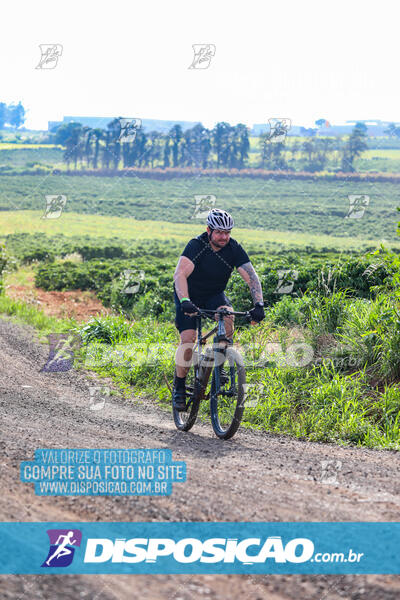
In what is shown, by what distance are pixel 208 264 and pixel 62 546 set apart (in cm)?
348

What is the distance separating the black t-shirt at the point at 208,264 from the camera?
21.0ft

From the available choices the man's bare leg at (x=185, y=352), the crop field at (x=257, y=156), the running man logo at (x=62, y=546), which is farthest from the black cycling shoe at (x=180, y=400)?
the crop field at (x=257, y=156)

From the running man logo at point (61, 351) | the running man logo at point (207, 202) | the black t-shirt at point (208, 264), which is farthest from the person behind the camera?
the running man logo at point (207, 202)

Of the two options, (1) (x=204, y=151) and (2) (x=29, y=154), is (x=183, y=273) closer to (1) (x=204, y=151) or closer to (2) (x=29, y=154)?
(1) (x=204, y=151)

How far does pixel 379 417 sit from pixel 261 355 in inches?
84.3

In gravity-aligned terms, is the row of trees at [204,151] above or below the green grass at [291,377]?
above

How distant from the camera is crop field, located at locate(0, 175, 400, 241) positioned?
2729 inches

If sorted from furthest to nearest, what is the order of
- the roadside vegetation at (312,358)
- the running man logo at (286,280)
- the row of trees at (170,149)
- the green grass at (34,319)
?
the row of trees at (170,149)
the green grass at (34,319)
the running man logo at (286,280)
the roadside vegetation at (312,358)

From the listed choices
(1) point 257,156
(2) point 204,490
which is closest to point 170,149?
(1) point 257,156

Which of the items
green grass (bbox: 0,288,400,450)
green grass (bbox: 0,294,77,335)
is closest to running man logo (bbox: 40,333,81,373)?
green grass (bbox: 0,288,400,450)

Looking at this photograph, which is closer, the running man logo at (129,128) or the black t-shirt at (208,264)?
the black t-shirt at (208,264)

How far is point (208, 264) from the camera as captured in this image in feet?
21.2

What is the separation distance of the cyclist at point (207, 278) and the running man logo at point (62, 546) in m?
A: 2.76

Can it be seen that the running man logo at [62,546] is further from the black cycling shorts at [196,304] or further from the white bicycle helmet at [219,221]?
the white bicycle helmet at [219,221]
